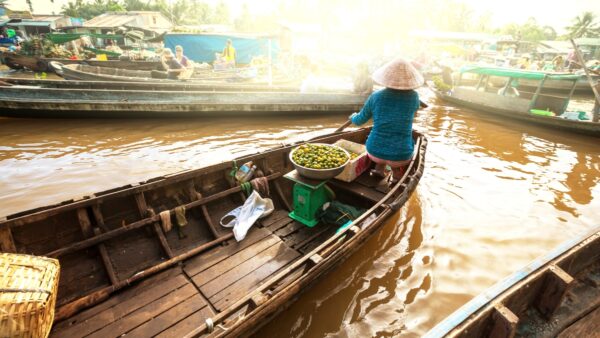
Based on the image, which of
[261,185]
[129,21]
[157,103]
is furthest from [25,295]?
[129,21]

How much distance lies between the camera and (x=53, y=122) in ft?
31.6

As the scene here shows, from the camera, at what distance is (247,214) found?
14.6ft

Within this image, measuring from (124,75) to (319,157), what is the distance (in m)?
14.5

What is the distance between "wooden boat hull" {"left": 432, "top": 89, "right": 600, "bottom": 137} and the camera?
33.5 feet

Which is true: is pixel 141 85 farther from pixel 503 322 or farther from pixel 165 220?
pixel 503 322

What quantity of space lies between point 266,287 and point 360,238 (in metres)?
1.51

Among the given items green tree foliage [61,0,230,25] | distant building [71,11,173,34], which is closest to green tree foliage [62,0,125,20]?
green tree foliage [61,0,230,25]

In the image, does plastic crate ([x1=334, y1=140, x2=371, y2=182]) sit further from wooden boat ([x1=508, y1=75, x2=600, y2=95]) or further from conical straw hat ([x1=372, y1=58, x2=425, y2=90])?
wooden boat ([x1=508, y1=75, x2=600, y2=95])

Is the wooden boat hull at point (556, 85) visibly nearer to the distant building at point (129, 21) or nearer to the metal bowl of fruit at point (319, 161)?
the metal bowl of fruit at point (319, 161)

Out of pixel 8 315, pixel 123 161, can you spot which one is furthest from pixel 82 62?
pixel 8 315

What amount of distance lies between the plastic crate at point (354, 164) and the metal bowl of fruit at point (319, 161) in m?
0.40

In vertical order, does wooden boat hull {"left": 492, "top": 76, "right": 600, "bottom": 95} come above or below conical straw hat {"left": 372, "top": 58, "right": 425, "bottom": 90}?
below

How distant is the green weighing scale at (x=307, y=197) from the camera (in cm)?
428

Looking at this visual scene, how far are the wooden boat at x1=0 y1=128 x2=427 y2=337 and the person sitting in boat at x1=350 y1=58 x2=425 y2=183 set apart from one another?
548 millimetres
